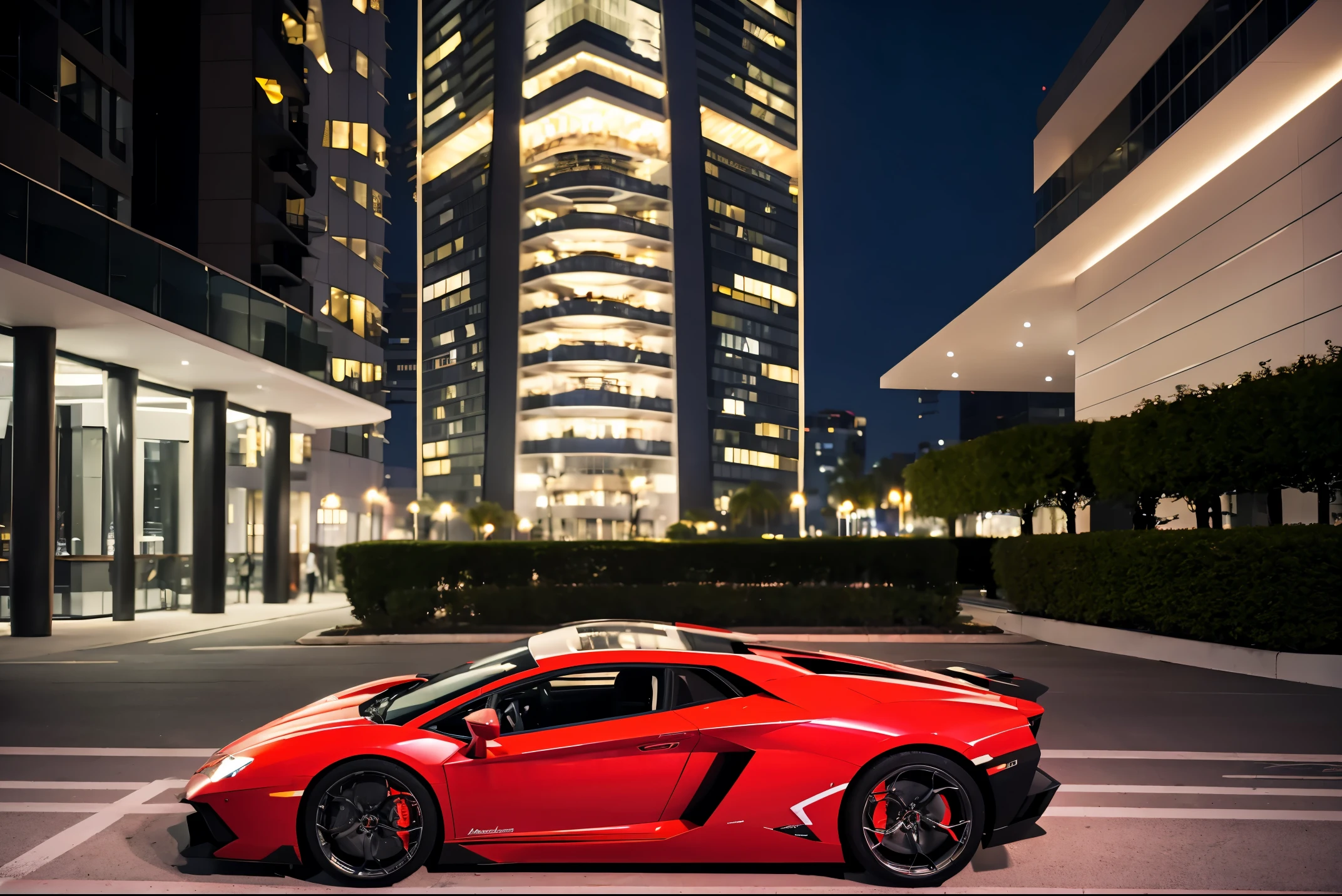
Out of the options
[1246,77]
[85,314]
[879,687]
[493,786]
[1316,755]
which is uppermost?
[1246,77]

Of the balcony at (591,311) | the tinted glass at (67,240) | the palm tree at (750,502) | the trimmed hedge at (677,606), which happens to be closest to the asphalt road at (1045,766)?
the trimmed hedge at (677,606)

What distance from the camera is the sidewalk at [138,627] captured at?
59.6 feet

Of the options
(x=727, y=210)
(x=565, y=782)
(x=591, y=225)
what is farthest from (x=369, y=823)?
(x=727, y=210)

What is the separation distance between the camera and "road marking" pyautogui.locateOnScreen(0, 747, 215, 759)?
8602 mm

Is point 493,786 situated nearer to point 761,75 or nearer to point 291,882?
point 291,882

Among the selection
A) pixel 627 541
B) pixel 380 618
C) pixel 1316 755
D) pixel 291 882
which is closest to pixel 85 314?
pixel 380 618

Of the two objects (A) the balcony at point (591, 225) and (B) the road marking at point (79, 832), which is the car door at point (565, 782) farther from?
(A) the balcony at point (591, 225)

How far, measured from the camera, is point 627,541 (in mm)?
21781

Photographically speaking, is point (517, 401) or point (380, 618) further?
point (517, 401)

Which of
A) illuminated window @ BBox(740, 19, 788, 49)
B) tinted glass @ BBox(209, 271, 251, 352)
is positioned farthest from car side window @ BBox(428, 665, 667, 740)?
illuminated window @ BBox(740, 19, 788, 49)

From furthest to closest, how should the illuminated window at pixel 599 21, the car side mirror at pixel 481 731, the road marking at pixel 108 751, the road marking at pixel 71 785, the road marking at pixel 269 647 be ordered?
the illuminated window at pixel 599 21, the road marking at pixel 269 647, the road marking at pixel 108 751, the road marking at pixel 71 785, the car side mirror at pixel 481 731

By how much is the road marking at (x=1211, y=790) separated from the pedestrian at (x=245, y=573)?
3006cm

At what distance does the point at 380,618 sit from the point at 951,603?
1172 centimetres

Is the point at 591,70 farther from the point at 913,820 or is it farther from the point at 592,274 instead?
the point at 913,820
